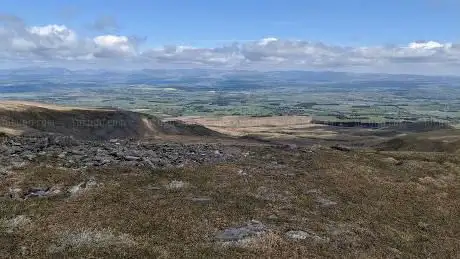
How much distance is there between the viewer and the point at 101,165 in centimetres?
3416

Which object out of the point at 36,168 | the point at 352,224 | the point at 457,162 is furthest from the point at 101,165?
the point at 457,162

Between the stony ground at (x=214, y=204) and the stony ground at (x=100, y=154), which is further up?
the stony ground at (x=100, y=154)

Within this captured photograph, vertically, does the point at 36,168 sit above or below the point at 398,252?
above

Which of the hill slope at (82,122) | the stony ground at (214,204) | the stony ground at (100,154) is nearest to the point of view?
the stony ground at (214,204)

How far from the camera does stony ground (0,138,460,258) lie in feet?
72.4

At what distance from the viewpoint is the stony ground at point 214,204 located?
2206 cm

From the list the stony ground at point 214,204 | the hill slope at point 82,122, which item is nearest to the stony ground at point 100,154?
the stony ground at point 214,204

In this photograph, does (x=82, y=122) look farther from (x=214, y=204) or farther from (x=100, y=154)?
(x=214, y=204)

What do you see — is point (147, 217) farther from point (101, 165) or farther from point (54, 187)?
point (101, 165)

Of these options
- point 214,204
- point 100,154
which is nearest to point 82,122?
point 100,154

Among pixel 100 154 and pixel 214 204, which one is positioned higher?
pixel 100 154

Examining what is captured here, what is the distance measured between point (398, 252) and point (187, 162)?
59.8ft

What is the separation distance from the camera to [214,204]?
2777 centimetres

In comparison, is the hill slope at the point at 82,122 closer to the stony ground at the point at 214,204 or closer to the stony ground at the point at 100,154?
the stony ground at the point at 100,154
